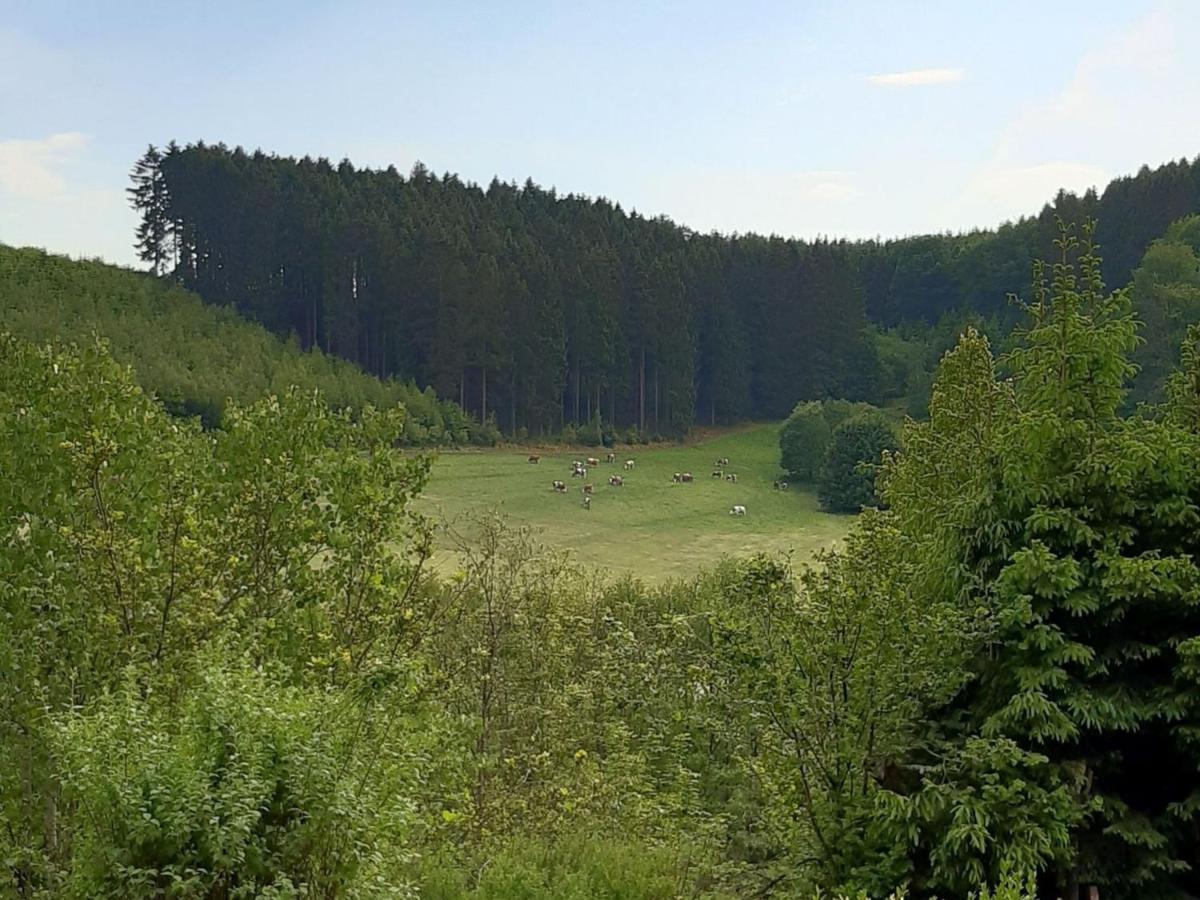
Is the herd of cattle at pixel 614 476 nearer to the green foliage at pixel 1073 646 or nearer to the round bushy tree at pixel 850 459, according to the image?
the round bushy tree at pixel 850 459

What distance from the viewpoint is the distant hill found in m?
57.2

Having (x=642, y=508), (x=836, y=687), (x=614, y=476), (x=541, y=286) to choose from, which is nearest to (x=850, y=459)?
(x=642, y=508)

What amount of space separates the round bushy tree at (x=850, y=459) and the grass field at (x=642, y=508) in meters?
1.34

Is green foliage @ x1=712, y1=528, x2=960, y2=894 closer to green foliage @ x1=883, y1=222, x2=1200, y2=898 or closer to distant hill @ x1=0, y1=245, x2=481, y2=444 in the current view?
green foliage @ x1=883, y1=222, x2=1200, y2=898

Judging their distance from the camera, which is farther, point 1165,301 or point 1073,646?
point 1165,301

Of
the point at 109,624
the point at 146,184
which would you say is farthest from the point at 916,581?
the point at 146,184

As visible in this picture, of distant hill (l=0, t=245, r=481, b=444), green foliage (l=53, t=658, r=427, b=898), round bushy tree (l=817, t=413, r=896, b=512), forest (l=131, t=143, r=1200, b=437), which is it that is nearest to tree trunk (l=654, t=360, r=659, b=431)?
forest (l=131, t=143, r=1200, b=437)

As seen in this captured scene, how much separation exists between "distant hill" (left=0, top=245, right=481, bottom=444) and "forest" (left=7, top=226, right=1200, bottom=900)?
4571cm

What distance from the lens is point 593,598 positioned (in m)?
25.5

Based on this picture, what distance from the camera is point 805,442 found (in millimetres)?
66625

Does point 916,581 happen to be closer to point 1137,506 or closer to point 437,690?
point 1137,506

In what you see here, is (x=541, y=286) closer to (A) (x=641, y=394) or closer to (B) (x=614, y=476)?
(A) (x=641, y=394)

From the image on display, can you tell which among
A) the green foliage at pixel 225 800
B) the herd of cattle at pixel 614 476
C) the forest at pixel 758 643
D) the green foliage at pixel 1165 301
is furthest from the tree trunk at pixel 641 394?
the green foliage at pixel 225 800

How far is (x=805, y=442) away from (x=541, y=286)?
22.7 m
